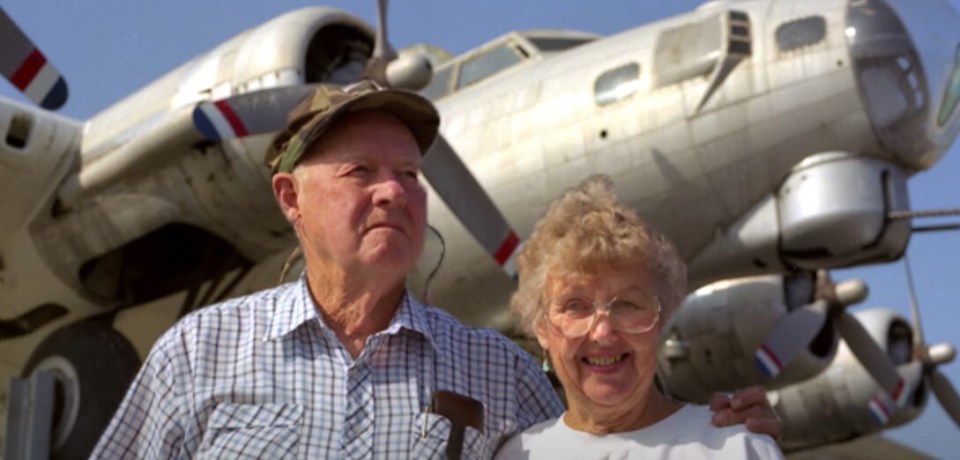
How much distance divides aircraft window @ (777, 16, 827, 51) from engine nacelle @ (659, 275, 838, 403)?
258 cm

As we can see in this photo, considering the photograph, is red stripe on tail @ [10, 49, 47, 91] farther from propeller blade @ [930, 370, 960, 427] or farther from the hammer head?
propeller blade @ [930, 370, 960, 427]

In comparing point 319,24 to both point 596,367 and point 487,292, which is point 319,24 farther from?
point 596,367

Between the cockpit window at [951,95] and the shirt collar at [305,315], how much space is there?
7.31 m

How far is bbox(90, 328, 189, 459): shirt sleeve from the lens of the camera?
7.82ft

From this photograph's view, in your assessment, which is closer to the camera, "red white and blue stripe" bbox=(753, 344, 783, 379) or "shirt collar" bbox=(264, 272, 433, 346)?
"shirt collar" bbox=(264, 272, 433, 346)

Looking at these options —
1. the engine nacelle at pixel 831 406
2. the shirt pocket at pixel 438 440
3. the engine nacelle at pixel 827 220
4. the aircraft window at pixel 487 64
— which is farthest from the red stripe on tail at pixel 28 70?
the engine nacelle at pixel 831 406

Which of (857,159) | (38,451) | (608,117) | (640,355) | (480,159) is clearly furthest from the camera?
(480,159)

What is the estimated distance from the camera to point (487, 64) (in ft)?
36.8

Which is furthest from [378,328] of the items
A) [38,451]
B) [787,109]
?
[787,109]

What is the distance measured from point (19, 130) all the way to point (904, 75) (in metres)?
6.90

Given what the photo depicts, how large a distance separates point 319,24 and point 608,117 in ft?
7.55

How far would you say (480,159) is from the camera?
10.0m

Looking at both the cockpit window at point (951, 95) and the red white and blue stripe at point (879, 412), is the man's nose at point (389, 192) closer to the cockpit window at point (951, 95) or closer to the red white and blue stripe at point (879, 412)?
the cockpit window at point (951, 95)

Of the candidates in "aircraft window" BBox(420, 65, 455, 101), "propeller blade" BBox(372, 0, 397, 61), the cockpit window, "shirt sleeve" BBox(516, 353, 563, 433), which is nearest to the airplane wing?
"aircraft window" BBox(420, 65, 455, 101)
